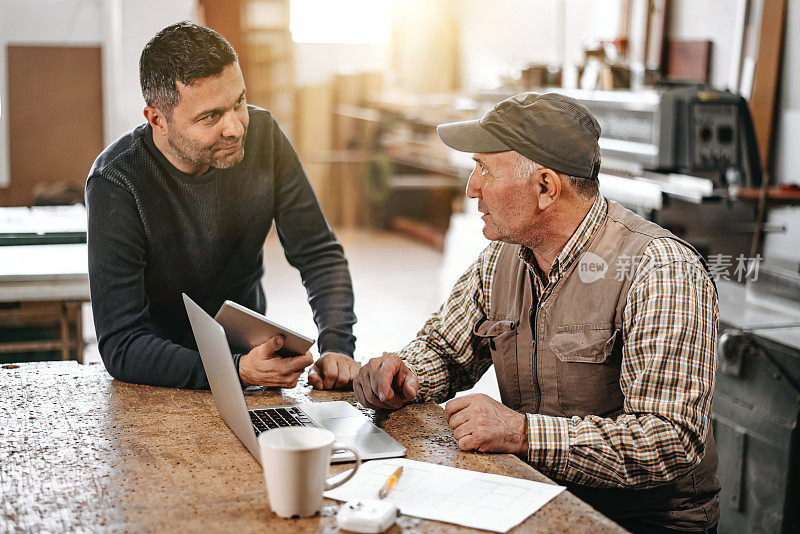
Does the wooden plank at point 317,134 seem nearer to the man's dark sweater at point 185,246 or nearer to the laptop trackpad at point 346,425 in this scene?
the man's dark sweater at point 185,246

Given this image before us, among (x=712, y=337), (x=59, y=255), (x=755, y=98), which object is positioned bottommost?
(x=59, y=255)

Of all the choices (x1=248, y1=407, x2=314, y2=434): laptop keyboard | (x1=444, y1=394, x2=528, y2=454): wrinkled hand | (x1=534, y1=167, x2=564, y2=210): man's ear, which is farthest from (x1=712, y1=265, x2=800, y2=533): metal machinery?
(x1=248, y1=407, x2=314, y2=434): laptop keyboard

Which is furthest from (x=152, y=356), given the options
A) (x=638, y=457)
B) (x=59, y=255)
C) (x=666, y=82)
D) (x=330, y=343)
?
(x=666, y=82)

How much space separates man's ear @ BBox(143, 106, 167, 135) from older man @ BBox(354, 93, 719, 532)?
668 millimetres

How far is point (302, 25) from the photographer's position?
980cm

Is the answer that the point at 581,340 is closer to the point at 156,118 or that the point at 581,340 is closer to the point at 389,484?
the point at 389,484

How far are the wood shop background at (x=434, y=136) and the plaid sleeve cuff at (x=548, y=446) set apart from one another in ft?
4.99

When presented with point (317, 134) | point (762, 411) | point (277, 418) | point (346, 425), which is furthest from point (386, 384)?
point (317, 134)

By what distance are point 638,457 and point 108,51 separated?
5256mm

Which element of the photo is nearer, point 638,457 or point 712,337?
point 638,457

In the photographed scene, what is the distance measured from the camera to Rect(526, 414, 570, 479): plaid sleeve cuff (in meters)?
1.56

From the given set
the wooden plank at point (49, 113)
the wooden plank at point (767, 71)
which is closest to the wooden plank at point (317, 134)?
the wooden plank at point (49, 113)

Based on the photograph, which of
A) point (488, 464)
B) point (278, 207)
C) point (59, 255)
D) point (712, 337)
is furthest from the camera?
point (59, 255)

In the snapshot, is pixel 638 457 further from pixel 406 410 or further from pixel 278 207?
pixel 278 207
